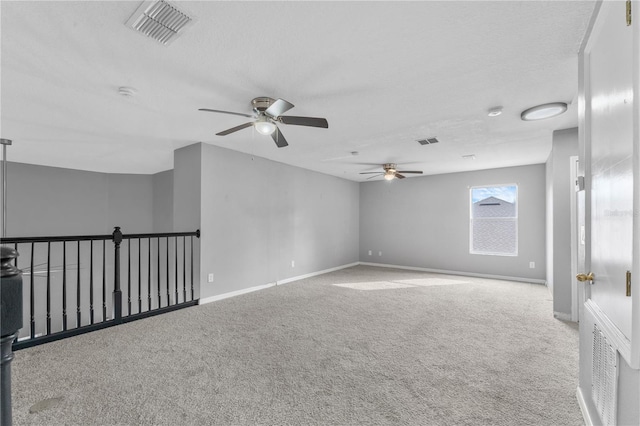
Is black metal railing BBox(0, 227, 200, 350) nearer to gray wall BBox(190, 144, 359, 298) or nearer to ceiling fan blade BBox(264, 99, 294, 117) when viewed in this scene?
gray wall BBox(190, 144, 359, 298)

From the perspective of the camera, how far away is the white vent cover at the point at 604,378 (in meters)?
1.27

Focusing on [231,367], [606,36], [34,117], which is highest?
[34,117]

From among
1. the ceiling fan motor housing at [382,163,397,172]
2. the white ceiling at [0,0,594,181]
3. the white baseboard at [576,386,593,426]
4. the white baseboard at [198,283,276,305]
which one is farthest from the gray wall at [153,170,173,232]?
the white baseboard at [576,386,593,426]

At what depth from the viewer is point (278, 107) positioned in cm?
233

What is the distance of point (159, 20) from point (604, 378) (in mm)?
3044

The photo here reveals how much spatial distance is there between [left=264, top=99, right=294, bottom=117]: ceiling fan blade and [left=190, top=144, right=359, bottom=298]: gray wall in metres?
2.25

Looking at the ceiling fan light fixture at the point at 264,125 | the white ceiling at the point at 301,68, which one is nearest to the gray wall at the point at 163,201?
the white ceiling at the point at 301,68

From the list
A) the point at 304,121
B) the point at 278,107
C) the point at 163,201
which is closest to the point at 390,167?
the point at 304,121

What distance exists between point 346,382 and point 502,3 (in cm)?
258

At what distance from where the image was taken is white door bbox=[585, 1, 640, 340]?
1091 mm

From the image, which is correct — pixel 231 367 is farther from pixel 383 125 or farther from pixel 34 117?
pixel 34 117

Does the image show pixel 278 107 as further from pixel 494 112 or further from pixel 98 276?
pixel 98 276

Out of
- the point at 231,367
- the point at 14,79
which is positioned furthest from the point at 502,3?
the point at 14,79

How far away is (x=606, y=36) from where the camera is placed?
53.3 inches
